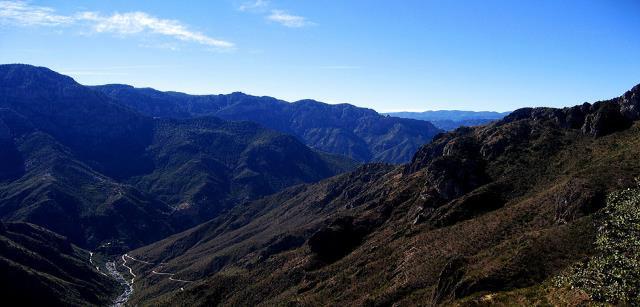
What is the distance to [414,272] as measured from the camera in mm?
123875

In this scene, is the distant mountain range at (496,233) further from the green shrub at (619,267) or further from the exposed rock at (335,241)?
the exposed rock at (335,241)

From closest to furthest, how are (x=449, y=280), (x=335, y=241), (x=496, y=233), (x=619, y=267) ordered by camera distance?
(x=619, y=267)
(x=449, y=280)
(x=496, y=233)
(x=335, y=241)

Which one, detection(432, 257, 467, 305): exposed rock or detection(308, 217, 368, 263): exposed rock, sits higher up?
detection(432, 257, 467, 305): exposed rock

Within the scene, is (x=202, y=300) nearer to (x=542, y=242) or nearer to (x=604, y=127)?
Answer: (x=542, y=242)

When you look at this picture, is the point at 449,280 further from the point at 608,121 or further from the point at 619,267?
the point at 608,121

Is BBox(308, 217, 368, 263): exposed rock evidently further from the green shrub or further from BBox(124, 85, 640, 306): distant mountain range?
the green shrub

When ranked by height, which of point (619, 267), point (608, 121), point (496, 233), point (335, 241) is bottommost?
point (335, 241)

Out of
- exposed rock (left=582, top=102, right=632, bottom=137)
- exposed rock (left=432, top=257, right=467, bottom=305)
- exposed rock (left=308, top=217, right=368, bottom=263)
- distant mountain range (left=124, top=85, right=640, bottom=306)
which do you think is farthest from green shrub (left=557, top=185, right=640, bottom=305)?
exposed rock (left=308, top=217, right=368, bottom=263)

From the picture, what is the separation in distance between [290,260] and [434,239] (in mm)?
74524

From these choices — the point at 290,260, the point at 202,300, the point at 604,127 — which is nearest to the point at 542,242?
the point at 604,127

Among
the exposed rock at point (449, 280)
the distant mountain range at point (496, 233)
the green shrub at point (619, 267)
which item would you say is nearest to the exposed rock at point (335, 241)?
the distant mountain range at point (496, 233)

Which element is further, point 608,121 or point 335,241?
point 335,241

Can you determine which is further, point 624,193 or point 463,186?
point 463,186

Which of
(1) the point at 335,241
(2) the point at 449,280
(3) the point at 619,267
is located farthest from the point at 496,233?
(1) the point at 335,241
